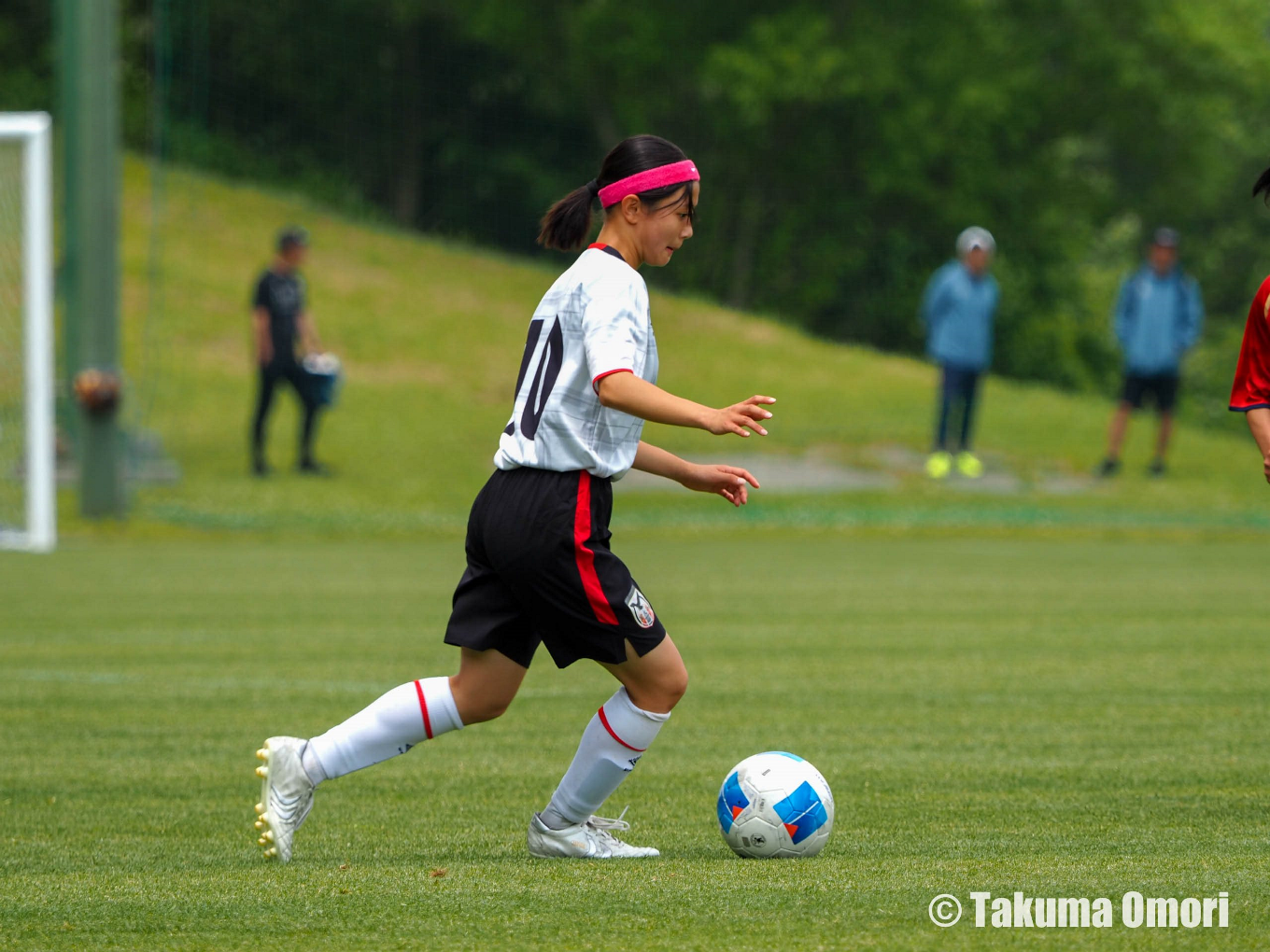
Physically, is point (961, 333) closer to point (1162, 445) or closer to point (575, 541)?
point (1162, 445)

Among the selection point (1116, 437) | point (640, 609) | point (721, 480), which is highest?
point (721, 480)

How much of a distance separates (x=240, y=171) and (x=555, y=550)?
16.8 metres

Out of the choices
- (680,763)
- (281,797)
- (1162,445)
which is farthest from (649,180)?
(1162,445)

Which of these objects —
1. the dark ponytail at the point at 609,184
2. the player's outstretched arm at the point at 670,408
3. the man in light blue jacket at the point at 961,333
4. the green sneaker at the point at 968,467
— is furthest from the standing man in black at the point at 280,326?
the player's outstretched arm at the point at 670,408

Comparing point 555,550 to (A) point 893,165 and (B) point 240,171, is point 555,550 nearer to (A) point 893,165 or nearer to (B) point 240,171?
(B) point 240,171

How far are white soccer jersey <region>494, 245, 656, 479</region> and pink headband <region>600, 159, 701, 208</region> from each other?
0.17 m

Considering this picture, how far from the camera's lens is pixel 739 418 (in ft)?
12.4

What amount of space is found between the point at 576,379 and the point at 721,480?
0.45 meters

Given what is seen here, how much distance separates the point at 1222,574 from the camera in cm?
1199

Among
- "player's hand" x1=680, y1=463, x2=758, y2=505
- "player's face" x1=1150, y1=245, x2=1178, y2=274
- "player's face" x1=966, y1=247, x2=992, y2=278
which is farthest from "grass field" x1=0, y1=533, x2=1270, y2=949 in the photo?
"player's face" x1=1150, y1=245, x2=1178, y2=274

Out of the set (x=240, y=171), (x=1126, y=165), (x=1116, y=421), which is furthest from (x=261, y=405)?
(x=1126, y=165)

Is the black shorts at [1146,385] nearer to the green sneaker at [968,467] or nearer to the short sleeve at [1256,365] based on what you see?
the green sneaker at [968,467]

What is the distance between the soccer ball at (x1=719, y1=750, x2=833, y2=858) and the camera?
163 inches

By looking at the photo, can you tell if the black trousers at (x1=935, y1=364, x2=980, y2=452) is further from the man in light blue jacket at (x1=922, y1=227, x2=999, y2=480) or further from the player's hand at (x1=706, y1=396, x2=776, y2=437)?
the player's hand at (x1=706, y1=396, x2=776, y2=437)
